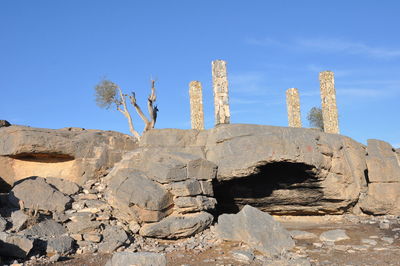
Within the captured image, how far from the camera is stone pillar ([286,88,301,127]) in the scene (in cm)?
2009

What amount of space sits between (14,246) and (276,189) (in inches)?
286

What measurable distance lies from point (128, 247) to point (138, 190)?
4.72 ft

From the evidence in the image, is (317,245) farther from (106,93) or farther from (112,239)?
(106,93)

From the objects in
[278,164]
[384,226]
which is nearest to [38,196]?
[278,164]

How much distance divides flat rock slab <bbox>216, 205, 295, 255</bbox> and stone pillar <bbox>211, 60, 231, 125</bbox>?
5399 millimetres

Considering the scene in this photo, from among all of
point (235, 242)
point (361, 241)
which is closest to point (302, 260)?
point (235, 242)

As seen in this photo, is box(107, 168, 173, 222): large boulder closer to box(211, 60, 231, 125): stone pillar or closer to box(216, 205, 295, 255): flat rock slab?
box(216, 205, 295, 255): flat rock slab

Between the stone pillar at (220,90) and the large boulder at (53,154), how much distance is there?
13.8 ft

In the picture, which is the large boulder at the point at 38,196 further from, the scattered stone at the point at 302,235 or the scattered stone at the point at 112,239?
the scattered stone at the point at 302,235

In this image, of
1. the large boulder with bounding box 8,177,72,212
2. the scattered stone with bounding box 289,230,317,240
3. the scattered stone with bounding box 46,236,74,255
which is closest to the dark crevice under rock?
the large boulder with bounding box 8,177,72,212

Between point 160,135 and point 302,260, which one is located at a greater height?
point 160,135

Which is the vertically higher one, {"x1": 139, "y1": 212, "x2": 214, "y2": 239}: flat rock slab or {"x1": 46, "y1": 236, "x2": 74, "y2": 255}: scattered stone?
{"x1": 139, "y1": 212, "x2": 214, "y2": 239}: flat rock slab

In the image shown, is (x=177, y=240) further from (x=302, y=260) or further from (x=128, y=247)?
(x=302, y=260)

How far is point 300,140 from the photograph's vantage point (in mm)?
11422
